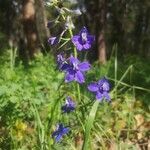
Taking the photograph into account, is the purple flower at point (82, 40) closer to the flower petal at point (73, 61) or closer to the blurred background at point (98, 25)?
the flower petal at point (73, 61)

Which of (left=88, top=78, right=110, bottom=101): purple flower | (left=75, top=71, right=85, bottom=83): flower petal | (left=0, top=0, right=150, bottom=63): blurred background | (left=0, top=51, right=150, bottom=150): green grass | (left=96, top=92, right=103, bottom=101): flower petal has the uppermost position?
(left=0, top=0, right=150, bottom=63): blurred background

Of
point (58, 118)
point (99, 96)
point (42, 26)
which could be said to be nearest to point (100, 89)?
point (99, 96)

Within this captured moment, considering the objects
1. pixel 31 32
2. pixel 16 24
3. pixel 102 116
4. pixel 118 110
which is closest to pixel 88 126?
pixel 102 116

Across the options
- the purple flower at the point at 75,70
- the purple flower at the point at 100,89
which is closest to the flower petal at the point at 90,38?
the purple flower at the point at 75,70

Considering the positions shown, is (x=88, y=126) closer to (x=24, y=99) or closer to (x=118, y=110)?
(x=24, y=99)

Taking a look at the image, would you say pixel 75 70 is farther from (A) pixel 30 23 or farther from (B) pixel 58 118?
(A) pixel 30 23

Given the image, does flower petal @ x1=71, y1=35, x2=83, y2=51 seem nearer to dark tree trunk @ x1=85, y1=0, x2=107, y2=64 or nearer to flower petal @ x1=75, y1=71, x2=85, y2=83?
flower petal @ x1=75, y1=71, x2=85, y2=83

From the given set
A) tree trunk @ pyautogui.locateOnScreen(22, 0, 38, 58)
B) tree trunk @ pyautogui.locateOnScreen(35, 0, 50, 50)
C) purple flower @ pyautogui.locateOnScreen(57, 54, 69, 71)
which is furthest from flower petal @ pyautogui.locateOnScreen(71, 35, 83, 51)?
tree trunk @ pyautogui.locateOnScreen(22, 0, 38, 58)
